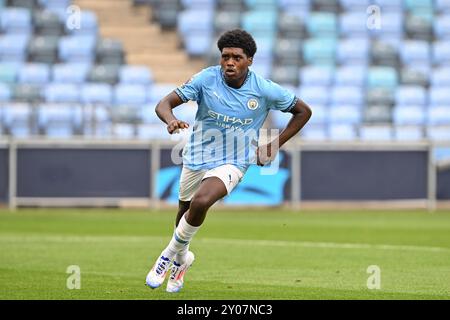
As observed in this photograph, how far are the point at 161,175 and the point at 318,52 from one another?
829 cm

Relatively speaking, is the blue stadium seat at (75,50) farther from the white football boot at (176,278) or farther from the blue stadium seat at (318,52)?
the white football boot at (176,278)

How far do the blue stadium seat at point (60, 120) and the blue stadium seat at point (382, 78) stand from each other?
8.95 metres

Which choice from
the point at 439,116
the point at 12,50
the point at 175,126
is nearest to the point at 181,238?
the point at 175,126

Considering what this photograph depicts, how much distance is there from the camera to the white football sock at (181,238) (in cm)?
968

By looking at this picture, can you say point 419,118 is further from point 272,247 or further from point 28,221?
point 272,247

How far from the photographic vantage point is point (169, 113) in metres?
9.46

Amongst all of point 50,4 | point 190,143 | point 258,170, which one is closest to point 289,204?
point 258,170

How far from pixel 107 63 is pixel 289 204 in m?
7.85

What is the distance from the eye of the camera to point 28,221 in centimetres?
1964

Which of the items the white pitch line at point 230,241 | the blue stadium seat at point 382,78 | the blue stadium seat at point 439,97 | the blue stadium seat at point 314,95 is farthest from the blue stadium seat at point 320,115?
the white pitch line at point 230,241

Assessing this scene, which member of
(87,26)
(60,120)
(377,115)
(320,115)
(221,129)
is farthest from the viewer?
(87,26)

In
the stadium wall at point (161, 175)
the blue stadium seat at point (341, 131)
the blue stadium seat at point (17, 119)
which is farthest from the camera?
the blue stadium seat at point (341, 131)

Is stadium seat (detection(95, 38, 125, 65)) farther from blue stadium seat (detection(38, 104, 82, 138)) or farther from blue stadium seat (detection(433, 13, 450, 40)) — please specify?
blue stadium seat (detection(433, 13, 450, 40))

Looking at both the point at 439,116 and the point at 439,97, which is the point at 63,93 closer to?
the point at 439,116
